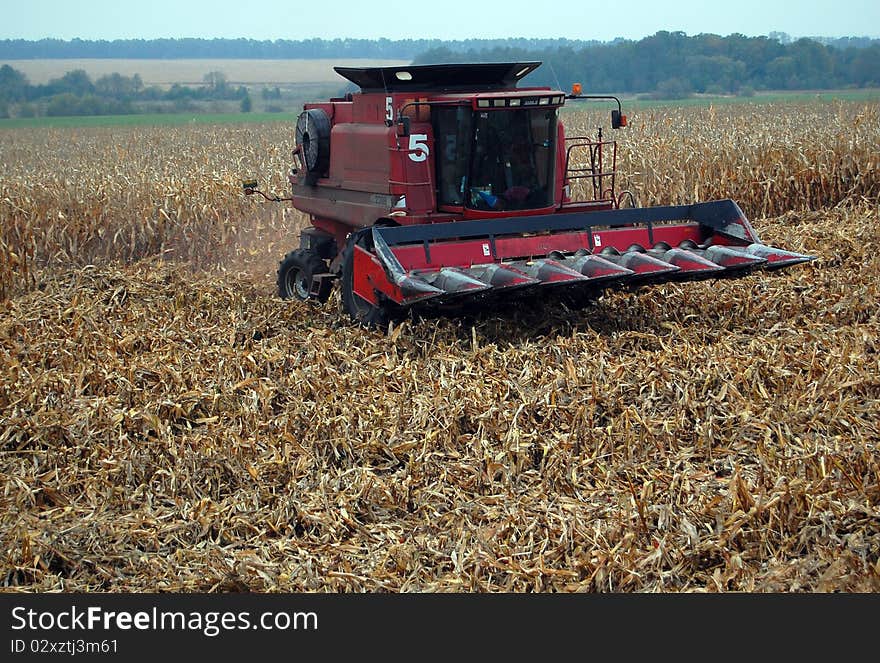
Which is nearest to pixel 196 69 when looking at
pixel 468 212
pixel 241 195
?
pixel 241 195

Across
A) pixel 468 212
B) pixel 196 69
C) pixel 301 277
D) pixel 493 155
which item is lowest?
pixel 301 277

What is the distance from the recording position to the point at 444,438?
5.63 m

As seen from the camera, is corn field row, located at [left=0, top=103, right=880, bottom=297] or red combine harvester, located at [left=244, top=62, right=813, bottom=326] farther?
corn field row, located at [left=0, top=103, right=880, bottom=297]

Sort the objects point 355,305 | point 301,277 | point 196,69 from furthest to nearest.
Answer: point 196,69 → point 301,277 → point 355,305

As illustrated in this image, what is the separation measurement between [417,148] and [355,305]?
141 centimetres

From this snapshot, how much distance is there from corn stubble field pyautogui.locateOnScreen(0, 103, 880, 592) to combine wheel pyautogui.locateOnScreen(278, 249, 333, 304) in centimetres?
35

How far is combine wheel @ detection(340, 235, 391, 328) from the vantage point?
780cm

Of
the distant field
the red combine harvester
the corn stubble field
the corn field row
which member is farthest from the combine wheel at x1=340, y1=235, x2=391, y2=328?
the distant field

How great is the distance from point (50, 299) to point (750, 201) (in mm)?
8255

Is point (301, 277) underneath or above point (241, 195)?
underneath

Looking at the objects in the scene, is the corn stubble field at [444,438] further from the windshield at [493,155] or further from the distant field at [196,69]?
the distant field at [196,69]

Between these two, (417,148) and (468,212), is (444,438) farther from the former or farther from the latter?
(417,148)

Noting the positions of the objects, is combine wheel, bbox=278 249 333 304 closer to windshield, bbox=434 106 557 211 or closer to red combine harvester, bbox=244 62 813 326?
red combine harvester, bbox=244 62 813 326

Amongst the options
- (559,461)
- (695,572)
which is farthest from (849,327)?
(695,572)
